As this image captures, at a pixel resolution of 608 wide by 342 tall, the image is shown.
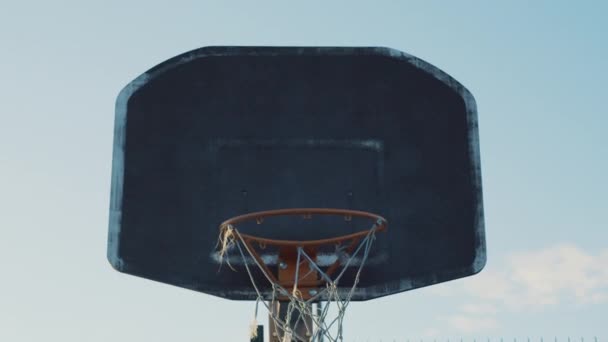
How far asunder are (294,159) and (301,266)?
71 cm

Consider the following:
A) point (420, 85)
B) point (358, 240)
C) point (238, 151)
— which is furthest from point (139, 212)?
point (420, 85)

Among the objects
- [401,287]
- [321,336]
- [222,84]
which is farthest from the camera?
[222,84]

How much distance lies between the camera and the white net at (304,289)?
5.78 meters

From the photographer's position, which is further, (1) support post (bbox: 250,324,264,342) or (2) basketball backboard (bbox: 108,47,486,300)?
(1) support post (bbox: 250,324,264,342)

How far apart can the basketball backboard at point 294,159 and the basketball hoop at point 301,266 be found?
0.26ft

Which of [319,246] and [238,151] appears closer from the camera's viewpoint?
[319,246]

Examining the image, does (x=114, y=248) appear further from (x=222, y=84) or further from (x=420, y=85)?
(x=420, y=85)

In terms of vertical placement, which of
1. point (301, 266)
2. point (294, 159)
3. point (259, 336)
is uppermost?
point (294, 159)

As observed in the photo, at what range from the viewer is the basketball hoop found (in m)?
5.81

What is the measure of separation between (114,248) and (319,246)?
1.15m

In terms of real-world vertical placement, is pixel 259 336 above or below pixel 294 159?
below

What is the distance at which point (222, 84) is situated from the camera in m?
6.47

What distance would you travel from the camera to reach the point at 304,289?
5883mm

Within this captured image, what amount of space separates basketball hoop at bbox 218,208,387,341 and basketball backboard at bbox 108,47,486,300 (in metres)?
0.08
